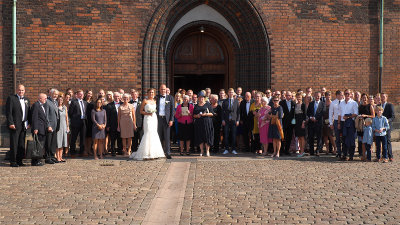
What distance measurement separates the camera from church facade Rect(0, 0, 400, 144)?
46.4 ft

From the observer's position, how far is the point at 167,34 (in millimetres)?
15148

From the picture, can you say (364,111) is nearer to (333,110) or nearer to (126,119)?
(333,110)

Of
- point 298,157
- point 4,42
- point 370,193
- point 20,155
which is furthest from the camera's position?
point 4,42

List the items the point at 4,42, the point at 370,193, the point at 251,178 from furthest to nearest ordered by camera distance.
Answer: the point at 4,42
the point at 251,178
the point at 370,193

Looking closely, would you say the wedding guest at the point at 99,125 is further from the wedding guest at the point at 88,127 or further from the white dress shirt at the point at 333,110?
the white dress shirt at the point at 333,110

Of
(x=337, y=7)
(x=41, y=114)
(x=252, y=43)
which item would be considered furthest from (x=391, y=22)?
(x=41, y=114)

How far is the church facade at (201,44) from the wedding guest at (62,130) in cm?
264

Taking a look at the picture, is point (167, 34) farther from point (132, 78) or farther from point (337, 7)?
point (337, 7)

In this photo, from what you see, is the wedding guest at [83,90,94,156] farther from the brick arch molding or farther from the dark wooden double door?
the dark wooden double door

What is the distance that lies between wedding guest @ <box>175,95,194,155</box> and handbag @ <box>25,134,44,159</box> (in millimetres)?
3667

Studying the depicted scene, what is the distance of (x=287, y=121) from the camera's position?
12633mm

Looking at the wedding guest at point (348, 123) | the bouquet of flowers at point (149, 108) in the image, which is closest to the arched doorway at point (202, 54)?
the bouquet of flowers at point (149, 108)

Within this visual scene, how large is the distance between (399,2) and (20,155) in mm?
12305

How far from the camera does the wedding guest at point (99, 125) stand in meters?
11.9
